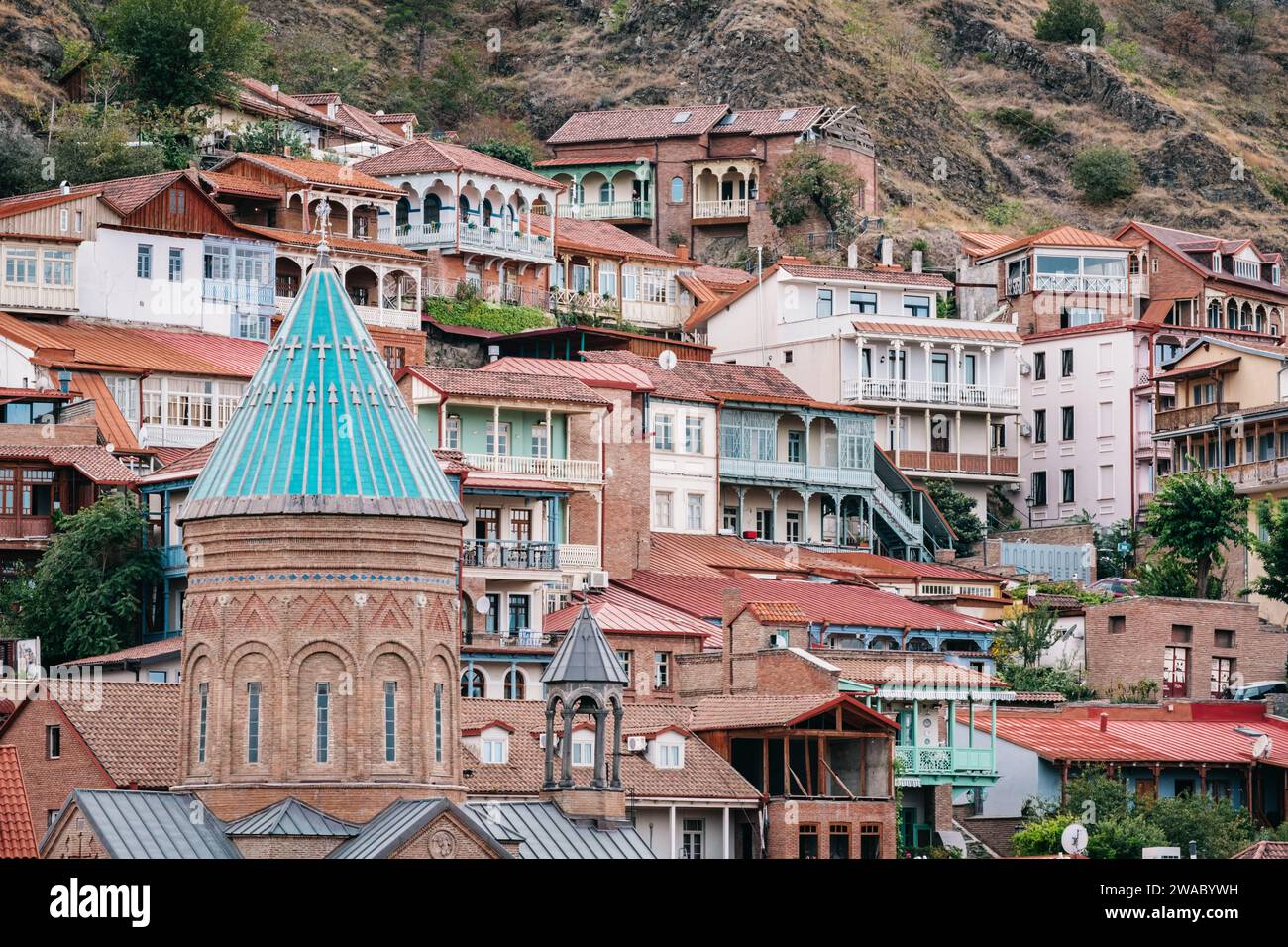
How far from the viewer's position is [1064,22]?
5655 inches

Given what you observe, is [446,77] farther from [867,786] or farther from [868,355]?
[867,786]

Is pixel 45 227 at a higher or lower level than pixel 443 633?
higher

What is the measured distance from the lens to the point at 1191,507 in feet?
276

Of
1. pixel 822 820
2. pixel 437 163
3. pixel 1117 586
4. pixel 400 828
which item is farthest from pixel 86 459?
pixel 437 163

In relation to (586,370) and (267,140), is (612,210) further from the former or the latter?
(586,370)

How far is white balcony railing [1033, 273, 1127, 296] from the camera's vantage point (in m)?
105

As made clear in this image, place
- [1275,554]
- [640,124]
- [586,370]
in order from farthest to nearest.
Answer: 1. [640,124]
2. [586,370]
3. [1275,554]

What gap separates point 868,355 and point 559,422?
66.6ft

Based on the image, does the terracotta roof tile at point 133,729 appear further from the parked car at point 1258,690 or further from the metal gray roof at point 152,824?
the parked car at point 1258,690

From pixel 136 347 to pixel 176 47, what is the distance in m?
27.7

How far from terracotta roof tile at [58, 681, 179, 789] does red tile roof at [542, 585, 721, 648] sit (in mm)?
14697

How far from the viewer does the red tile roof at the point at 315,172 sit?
314 ft

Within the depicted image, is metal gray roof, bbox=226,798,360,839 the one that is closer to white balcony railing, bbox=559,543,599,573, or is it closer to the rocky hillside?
white balcony railing, bbox=559,543,599,573
